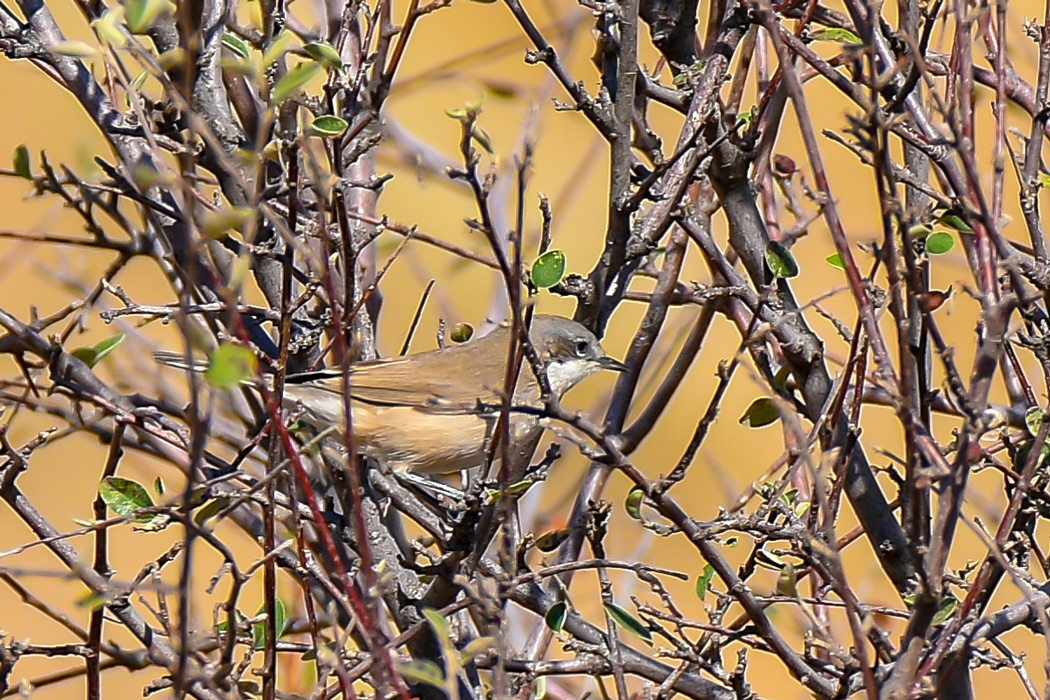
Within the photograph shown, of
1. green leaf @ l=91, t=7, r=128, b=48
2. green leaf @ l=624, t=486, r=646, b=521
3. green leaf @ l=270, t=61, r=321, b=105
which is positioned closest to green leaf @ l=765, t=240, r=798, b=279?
green leaf @ l=624, t=486, r=646, b=521

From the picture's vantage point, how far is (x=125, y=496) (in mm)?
2072

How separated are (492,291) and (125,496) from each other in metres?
3.11

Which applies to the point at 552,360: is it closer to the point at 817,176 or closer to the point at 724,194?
the point at 724,194

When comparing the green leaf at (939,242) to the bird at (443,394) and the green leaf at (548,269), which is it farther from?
the bird at (443,394)

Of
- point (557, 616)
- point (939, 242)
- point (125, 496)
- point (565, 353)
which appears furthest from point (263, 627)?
point (565, 353)

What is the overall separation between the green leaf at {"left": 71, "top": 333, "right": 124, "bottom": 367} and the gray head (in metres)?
1.73

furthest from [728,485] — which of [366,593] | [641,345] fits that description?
[366,593]

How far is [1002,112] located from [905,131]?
0.16m

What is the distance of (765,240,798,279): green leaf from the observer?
2.36m

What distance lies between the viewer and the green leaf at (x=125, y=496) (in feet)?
6.73

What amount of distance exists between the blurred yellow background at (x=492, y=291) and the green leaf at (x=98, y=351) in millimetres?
2293

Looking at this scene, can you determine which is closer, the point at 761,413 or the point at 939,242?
the point at 939,242

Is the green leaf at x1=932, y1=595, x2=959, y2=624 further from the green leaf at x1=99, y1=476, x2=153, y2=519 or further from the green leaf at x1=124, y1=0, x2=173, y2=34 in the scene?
the green leaf at x1=124, y1=0, x2=173, y2=34

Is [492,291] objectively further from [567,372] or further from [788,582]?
[788,582]
